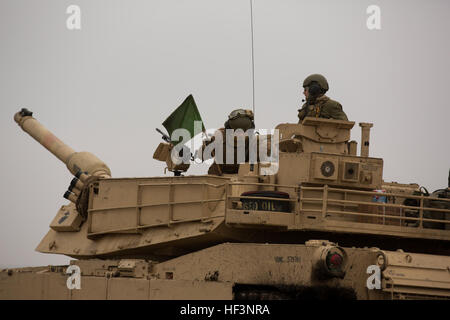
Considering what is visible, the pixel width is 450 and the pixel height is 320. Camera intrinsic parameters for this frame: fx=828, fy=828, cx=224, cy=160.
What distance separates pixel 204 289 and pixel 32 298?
4.46 m

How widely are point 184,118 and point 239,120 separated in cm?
174

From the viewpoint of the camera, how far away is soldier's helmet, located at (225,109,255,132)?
19344mm

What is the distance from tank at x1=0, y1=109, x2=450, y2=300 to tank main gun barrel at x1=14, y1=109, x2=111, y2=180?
0.66 metres

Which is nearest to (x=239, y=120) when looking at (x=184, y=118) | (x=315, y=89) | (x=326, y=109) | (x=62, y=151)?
(x=184, y=118)

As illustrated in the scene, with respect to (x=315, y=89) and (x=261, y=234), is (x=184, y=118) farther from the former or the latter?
(x=261, y=234)

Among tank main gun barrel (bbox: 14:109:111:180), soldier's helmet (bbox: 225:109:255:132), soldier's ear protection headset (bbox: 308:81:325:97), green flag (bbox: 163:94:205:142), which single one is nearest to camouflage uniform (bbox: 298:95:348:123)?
soldier's ear protection headset (bbox: 308:81:325:97)

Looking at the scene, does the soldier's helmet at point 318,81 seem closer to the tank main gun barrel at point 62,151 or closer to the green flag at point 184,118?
the green flag at point 184,118

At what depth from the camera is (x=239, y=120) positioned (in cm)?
1936

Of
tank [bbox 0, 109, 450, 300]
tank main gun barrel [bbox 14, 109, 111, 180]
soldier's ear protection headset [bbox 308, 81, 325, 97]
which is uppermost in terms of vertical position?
soldier's ear protection headset [bbox 308, 81, 325, 97]

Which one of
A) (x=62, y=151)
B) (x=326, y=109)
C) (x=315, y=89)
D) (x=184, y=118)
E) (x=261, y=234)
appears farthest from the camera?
(x=62, y=151)

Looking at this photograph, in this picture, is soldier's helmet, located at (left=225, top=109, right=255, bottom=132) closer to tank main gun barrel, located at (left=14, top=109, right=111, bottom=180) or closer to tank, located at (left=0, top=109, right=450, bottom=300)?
tank, located at (left=0, top=109, right=450, bottom=300)

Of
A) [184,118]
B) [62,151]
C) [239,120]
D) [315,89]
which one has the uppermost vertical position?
[315,89]

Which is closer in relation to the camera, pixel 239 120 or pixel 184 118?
pixel 239 120
